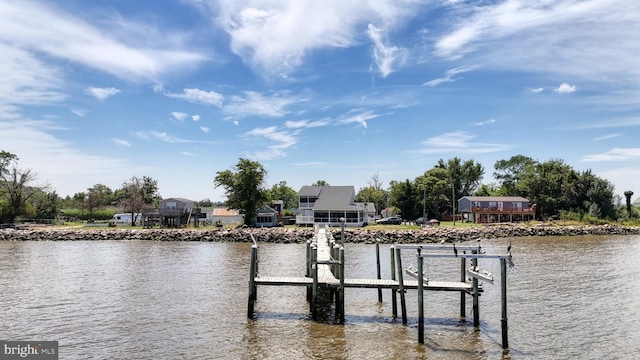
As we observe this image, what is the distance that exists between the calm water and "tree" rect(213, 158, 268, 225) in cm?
3693

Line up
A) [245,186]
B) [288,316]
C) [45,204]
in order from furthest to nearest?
1. [45,204]
2. [245,186]
3. [288,316]

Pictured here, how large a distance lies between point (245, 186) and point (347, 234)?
20379 millimetres

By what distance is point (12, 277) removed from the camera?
91.0 feet

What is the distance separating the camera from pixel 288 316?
17953mm

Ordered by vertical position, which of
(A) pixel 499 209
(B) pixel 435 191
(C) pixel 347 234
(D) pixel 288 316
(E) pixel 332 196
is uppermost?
(B) pixel 435 191

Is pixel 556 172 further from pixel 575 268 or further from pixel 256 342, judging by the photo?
pixel 256 342

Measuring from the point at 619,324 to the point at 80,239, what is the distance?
61280 millimetres

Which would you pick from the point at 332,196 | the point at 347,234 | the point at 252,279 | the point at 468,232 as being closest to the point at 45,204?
the point at 332,196

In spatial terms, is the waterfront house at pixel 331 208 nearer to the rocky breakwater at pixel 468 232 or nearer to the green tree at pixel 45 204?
the rocky breakwater at pixel 468 232

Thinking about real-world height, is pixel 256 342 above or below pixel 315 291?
below

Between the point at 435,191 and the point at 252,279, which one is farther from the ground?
the point at 435,191

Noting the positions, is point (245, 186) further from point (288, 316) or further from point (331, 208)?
point (288, 316)

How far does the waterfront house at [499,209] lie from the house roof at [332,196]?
2490cm

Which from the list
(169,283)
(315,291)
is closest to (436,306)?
(315,291)
